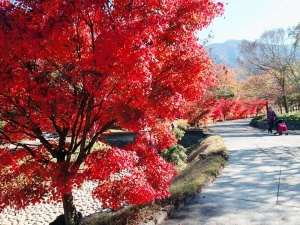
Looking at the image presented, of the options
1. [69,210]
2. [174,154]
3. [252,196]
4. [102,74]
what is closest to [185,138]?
[174,154]

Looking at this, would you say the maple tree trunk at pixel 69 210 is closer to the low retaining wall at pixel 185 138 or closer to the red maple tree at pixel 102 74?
the red maple tree at pixel 102 74

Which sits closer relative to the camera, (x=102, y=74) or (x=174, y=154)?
(x=102, y=74)

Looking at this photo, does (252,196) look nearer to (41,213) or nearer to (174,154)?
(41,213)

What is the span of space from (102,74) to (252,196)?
4.23 m

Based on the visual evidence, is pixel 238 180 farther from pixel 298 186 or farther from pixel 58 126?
pixel 58 126

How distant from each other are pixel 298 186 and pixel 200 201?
2262 mm

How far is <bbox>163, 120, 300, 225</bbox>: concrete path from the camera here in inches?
202

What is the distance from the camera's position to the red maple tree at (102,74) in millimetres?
3982

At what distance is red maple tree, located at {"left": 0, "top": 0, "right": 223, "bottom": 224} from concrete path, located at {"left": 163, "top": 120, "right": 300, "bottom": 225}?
1.19m

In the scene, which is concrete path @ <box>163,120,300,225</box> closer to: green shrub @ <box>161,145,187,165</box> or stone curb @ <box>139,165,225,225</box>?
stone curb @ <box>139,165,225,225</box>

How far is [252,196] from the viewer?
6137 mm

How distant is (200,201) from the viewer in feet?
20.4

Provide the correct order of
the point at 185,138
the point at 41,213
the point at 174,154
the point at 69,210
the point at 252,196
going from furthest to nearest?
the point at 185,138, the point at 174,154, the point at 41,213, the point at 252,196, the point at 69,210

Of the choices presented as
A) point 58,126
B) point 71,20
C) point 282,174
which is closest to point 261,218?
point 282,174
